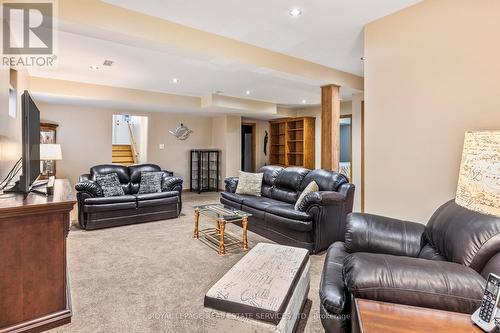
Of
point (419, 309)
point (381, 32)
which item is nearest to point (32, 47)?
point (381, 32)

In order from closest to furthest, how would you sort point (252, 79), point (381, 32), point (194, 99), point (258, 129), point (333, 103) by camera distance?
point (381, 32), point (333, 103), point (252, 79), point (194, 99), point (258, 129)

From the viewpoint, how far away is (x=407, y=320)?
1178 millimetres

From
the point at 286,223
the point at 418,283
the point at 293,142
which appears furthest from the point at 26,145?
the point at 293,142

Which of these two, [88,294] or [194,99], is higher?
[194,99]

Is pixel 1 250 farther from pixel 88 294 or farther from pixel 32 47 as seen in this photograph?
pixel 32 47

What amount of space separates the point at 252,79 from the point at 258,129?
448 cm

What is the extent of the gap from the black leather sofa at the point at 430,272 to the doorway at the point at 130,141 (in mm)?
7262

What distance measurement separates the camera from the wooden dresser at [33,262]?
6.03ft

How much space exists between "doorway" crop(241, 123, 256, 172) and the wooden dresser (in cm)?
Result: 744

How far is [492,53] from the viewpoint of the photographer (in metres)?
2.09

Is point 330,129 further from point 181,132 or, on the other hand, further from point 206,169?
point 181,132

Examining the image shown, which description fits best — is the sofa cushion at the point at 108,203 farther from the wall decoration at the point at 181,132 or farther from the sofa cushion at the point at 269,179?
the wall decoration at the point at 181,132

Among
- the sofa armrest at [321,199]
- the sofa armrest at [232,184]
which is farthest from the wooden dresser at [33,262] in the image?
the sofa armrest at [232,184]

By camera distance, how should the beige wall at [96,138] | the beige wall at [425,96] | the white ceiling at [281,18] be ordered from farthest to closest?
the beige wall at [96,138]
the white ceiling at [281,18]
the beige wall at [425,96]
